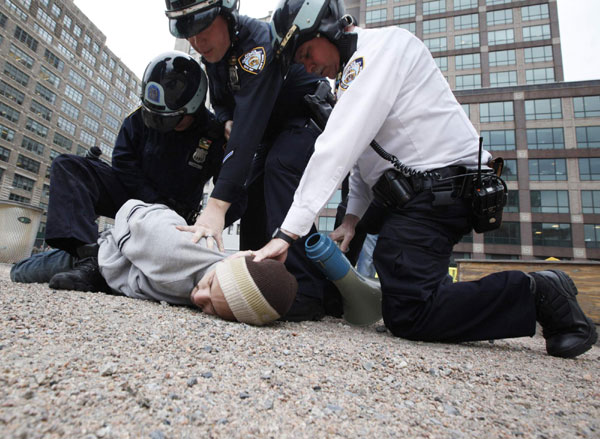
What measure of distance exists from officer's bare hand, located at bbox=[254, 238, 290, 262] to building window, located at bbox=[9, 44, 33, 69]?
1773 inches

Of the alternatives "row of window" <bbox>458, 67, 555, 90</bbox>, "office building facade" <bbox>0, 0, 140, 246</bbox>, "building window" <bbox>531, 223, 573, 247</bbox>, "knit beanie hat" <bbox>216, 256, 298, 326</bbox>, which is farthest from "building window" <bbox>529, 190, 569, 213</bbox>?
"office building facade" <bbox>0, 0, 140, 246</bbox>

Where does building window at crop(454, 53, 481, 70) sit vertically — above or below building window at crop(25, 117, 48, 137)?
above

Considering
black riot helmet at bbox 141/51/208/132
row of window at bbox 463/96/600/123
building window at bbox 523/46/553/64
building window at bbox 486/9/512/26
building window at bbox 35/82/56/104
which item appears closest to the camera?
black riot helmet at bbox 141/51/208/132

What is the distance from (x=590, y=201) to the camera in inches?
752

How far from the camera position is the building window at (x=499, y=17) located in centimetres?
2434

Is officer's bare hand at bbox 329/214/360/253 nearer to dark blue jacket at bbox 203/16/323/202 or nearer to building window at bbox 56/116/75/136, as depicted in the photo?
dark blue jacket at bbox 203/16/323/202

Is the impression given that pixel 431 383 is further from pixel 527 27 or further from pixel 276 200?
pixel 527 27

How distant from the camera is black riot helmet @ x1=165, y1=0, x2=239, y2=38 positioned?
1.76 metres

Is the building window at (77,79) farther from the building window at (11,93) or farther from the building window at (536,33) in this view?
the building window at (536,33)

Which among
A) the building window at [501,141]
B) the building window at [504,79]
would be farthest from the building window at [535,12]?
the building window at [501,141]

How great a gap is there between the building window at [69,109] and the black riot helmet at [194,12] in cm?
4596

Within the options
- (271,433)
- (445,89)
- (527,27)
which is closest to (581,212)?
(527,27)

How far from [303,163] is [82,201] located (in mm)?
1339

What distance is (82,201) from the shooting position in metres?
1.99
